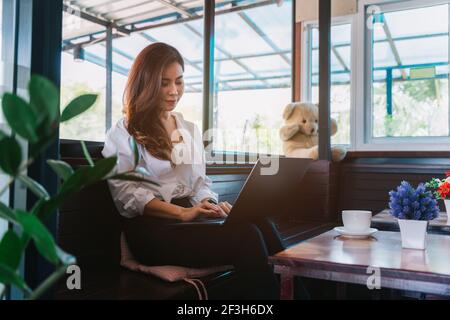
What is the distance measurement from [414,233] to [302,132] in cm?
233

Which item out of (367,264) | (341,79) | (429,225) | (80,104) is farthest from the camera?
(341,79)

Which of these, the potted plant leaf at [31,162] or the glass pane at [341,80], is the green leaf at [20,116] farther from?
the glass pane at [341,80]

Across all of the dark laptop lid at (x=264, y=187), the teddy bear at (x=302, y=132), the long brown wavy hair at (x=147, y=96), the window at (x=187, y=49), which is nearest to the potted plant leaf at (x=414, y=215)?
the dark laptop lid at (x=264, y=187)

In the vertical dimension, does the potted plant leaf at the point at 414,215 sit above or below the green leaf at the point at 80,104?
below

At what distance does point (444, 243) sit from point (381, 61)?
267 cm

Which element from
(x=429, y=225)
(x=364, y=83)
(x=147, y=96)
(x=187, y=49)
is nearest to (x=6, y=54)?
(x=147, y=96)

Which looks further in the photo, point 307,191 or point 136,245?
point 307,191

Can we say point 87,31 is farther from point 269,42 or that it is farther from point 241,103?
point 269,42

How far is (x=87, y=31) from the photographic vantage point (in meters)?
2.55

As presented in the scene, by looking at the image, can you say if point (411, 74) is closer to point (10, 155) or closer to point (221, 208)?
point (221, 208)

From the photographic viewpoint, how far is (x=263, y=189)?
1357mm

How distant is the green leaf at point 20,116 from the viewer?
457mm

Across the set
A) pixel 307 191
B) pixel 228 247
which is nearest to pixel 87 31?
pixel 228 247

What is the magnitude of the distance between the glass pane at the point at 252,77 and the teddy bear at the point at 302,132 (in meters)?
0.17
